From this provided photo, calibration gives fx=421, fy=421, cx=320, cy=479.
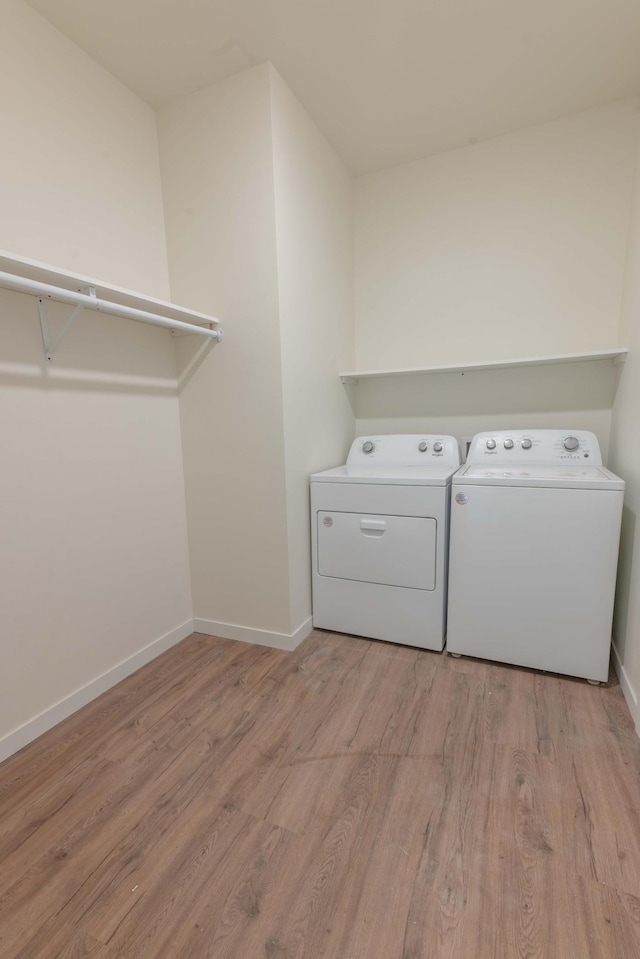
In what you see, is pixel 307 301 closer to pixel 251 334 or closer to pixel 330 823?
pixel 251 334

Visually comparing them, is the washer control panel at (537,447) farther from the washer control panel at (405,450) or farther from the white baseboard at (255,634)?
the white baseboard at (255,634)

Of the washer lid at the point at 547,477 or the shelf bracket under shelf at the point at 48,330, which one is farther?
the washer lid at the point at 547,477

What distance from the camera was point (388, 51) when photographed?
5.36 ft

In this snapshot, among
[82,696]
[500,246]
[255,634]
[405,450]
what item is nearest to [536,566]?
[405,450]

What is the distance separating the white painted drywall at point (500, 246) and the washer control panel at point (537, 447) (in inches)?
18.8

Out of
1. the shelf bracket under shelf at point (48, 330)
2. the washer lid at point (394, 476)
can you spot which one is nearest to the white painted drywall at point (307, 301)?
the washer lid at point (394, 476)

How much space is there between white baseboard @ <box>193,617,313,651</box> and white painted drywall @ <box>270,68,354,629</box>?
0.07 meters

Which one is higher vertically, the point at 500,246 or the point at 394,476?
the point at 500,246

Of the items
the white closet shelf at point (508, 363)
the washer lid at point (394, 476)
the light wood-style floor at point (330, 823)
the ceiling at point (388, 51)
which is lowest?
the light wood-style floor at point (330, 823)

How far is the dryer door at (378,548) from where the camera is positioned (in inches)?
73.7

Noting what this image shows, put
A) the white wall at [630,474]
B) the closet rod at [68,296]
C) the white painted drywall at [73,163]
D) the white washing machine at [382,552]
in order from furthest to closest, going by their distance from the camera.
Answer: the white washing machine at [382,552] → the white wall at [630,474] → the white painted drywall at [73,163] → the closet rod at [68,296]

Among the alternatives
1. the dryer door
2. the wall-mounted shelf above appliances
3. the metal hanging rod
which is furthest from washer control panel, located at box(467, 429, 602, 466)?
the metal hanging rod

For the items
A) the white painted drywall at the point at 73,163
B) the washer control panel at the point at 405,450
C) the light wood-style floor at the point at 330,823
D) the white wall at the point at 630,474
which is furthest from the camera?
the washer control panel at the point at 405,450

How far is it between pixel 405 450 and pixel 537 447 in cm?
66
